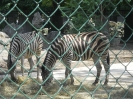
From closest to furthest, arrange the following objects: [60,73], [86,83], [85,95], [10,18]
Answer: [85,95] < [86,83] < [60,73] < [10,18]

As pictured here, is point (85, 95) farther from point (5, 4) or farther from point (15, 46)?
point (5, 4)

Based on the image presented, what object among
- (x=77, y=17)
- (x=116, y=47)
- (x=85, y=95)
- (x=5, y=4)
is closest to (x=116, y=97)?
(x=85, y=95)

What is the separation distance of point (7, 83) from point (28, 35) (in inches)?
72.5

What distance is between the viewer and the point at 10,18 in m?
26.3

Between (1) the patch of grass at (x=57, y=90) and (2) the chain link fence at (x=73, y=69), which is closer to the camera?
(2) the chain link fence at (x=73, y=69)

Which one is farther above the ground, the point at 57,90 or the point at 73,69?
the point at 73,69

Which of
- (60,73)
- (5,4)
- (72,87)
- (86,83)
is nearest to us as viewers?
(72,87)

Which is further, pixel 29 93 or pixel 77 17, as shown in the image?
pixel 77 17

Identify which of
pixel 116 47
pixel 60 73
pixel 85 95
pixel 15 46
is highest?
pixel 15 46

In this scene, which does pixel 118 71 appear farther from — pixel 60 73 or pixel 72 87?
pixel 72 87

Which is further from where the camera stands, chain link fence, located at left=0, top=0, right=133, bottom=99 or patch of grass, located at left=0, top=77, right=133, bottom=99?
patch of grass, located at left=0, top=77, right=133, bottom=99

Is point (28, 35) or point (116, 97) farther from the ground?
Result: point (28, 35)

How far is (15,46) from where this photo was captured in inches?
378

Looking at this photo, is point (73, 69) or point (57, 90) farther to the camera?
point (57, 90)
